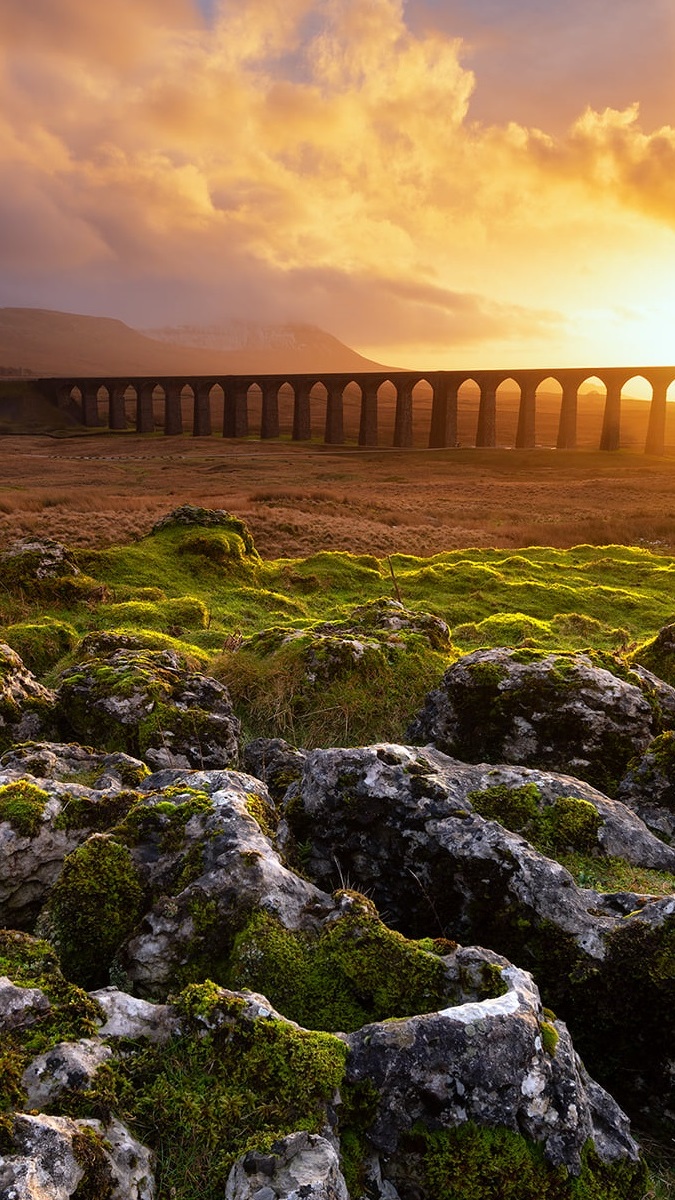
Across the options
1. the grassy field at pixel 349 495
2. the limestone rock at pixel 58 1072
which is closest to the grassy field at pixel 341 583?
the grassy field at pixel 349 495

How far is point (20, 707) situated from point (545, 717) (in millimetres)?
5524

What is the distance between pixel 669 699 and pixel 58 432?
5103 inches

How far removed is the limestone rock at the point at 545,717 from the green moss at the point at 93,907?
14.3ft

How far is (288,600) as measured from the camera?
639 inches

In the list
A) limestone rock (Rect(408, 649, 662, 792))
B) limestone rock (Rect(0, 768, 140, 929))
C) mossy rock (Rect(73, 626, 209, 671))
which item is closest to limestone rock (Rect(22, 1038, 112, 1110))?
limestone rock (Rect(0, 768, 140, 929))

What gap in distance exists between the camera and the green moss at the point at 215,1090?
2.78 metres

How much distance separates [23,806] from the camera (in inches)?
193

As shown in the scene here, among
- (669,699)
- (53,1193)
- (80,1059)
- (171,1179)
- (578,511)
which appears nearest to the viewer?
(53,1193)

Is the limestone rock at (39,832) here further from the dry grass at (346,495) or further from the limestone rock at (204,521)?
the dry grass at (346,495)

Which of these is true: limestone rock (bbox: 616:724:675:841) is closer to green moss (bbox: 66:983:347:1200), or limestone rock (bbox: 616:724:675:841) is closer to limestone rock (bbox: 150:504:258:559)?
green moss (bbox: 66:983:347:1200)

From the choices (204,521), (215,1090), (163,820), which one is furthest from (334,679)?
(204,521)

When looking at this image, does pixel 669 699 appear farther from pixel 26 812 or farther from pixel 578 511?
pixel 578 511

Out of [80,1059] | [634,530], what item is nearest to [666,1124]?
[80,1059]

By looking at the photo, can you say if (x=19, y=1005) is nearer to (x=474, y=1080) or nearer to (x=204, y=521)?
(x=474, y=1080)
